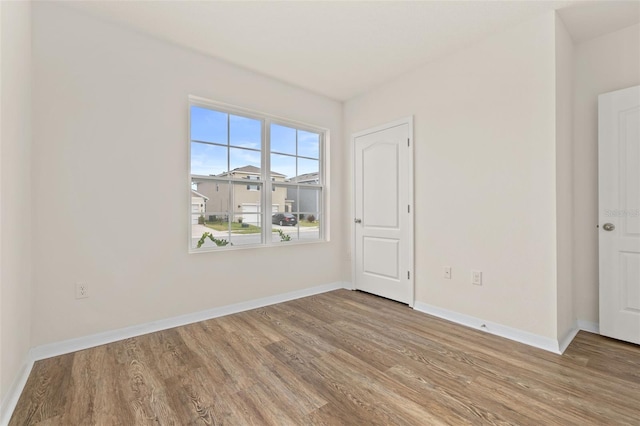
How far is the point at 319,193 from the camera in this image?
3.88 m

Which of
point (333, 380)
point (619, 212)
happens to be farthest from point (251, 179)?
point (619, 212)

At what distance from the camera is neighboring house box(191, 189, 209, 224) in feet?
Result: 9.26

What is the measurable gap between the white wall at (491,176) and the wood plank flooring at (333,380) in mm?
415

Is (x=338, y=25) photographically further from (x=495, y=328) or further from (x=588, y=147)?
(x=495, y=328)

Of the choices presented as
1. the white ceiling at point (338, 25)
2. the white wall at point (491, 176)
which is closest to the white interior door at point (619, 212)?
the white wall at point (491, 176)

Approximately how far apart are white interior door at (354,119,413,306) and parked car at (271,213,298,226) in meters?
0.84

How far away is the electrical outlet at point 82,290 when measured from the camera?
222 centimetres

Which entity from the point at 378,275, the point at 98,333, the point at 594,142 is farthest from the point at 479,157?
the point at 98,333

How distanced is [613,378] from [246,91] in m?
3.73

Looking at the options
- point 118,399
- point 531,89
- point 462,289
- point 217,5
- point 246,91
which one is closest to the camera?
point 118,399

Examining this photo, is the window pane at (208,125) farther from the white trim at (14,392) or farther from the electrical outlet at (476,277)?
the electrical outlet at (476,277)

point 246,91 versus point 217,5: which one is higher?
point 217,5

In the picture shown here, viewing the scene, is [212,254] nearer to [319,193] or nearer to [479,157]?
[319,193]

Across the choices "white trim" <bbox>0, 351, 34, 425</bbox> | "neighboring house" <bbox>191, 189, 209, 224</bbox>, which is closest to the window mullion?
"neighboring house" <bbox>191, 189, 209, 224</bbox>
